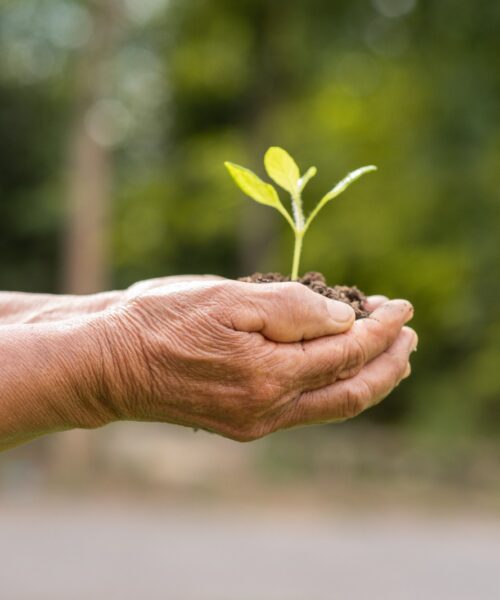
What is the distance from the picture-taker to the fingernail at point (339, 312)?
1.93 meters

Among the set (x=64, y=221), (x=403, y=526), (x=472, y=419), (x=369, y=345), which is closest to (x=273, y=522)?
(x=403, y=526)

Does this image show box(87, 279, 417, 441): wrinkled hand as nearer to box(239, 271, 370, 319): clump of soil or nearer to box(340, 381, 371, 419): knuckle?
box(340, 381, 371, 419): knuckle

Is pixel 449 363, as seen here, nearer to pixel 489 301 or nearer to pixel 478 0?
pixel 489 301

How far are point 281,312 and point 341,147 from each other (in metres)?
8.21

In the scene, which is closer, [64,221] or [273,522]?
[273,522]

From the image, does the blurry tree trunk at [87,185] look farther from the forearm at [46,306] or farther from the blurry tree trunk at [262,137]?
the forearm at [46,306]

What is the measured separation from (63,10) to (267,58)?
2.44 meters

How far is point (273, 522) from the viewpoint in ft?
27.1

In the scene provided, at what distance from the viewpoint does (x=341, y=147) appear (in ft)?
32.4

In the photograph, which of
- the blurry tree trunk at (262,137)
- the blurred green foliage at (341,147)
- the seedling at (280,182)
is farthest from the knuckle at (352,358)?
A: the blurry tree trunk at (262,137)

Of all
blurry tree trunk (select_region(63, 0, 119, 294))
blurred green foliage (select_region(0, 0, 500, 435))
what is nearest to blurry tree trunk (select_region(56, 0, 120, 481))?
blurry tree trunk (select_region(63, 0, 119, 294))

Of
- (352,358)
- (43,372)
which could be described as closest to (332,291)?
(352,358)

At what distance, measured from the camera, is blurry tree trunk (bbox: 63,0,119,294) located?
976 cm

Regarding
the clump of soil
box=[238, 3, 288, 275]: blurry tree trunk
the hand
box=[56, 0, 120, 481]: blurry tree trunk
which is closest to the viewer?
the clump of soil
